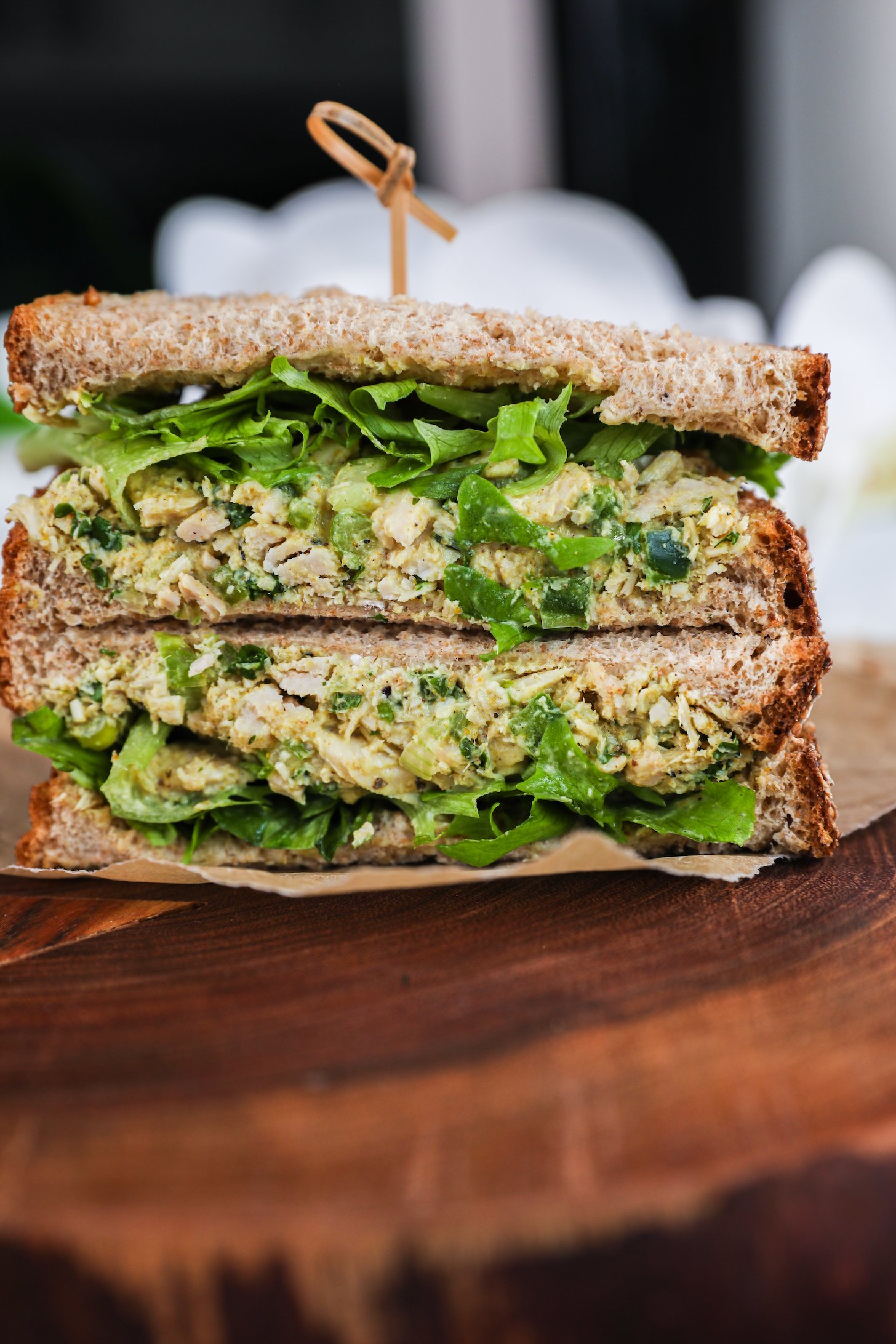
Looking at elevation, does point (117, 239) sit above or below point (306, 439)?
below

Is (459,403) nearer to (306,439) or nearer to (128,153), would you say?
(306,439)

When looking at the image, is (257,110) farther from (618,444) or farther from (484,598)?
(484,598)

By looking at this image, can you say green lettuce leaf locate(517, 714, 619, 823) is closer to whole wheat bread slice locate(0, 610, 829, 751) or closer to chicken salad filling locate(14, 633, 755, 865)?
chicken salad filling locate(14, 633, 755, 865)

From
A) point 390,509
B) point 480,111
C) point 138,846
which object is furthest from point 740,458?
point 480,111

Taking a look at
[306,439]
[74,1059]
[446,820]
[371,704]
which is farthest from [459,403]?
[74,1059]

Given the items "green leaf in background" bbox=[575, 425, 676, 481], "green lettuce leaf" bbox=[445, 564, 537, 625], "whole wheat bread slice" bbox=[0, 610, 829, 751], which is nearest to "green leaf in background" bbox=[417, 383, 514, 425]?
"green leaf in background" bbox=[575, 425, 676, 481]

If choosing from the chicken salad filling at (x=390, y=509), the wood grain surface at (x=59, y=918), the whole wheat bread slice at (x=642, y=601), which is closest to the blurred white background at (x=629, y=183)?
the whole wheat bread slice at (x=642, y=601)

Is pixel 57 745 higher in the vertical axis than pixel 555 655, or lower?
lower
